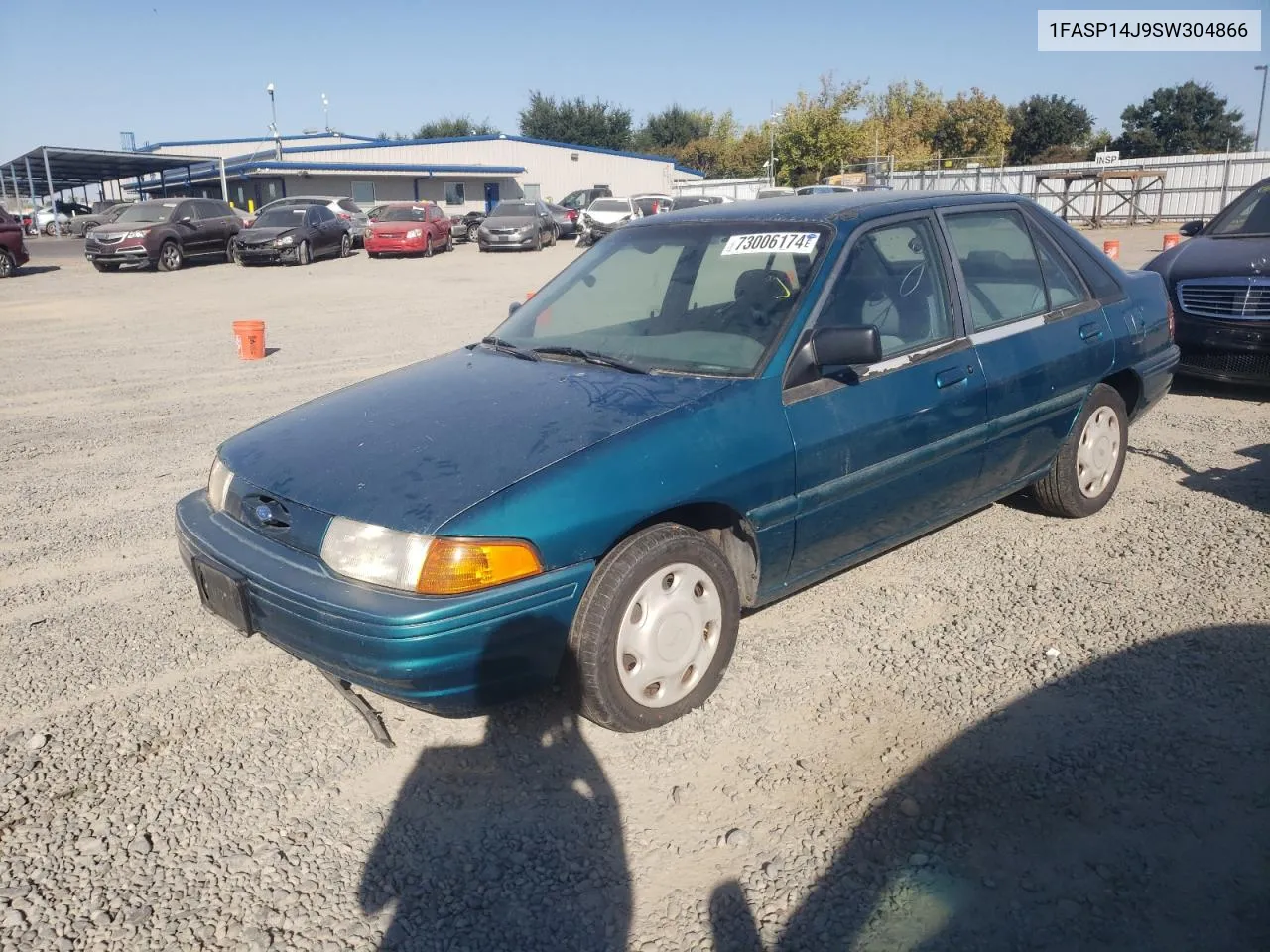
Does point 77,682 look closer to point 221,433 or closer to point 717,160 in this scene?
point 221,433

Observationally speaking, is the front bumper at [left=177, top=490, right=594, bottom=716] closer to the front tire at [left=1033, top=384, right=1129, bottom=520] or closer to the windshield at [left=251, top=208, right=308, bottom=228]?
the front tire at [left=1033, top=384, right=1129, bottom=520]

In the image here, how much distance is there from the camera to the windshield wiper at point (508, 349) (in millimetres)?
4051

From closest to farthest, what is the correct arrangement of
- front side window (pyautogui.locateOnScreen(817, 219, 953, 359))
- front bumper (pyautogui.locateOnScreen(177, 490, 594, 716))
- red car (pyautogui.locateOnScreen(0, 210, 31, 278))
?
front bumper (pyautogui.locateOnScreen(177, 490, 594, 716)) → front side window (pyautogui.locateOnScreen(817, 219, 953, 359)) → red car (pyautogui.locateOnScreen(0, 210, 31, 278))

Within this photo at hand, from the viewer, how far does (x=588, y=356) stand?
12.7 ft

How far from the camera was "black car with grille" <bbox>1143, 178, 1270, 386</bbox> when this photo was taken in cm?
721

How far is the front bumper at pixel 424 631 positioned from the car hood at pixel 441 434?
227 mm

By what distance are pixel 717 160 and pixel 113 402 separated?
70.7 m

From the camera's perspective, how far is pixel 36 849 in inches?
108

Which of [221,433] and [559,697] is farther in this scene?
[221,433]

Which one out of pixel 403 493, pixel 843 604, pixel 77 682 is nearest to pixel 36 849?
pixel 77 682

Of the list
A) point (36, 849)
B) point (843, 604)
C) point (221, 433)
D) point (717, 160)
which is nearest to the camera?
point (36, 849)

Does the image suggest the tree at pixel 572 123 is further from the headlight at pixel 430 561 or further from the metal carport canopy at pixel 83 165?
the headlight at pixel 430 561

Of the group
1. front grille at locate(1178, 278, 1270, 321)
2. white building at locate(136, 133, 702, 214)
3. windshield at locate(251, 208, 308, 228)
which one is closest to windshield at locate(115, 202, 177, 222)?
windshield at locate(251, 208, 308, 228)

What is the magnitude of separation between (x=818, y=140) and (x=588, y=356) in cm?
4650
